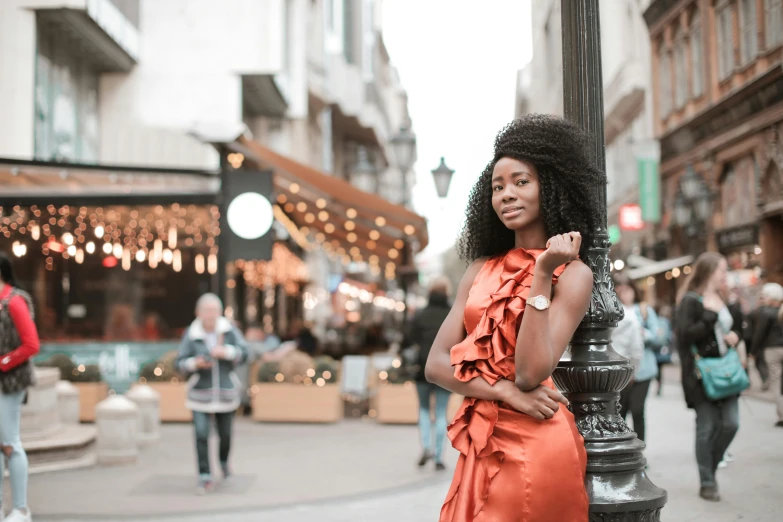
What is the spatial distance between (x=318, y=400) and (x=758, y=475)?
24.3ft

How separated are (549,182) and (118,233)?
15566 mm

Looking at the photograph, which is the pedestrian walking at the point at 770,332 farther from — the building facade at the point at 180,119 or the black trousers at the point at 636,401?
the building facade at the point at 180,119

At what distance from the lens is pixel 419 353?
995 centimetres

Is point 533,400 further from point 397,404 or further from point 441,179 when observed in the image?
point 441,179

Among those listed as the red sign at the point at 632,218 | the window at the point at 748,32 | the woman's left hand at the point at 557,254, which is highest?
the window at the point at 748,32

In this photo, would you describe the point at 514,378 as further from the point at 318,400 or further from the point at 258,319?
the point at 258,319

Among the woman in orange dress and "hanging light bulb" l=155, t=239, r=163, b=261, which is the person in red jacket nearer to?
the woman in orange dress

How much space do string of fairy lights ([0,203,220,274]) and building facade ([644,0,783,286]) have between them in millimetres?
11563

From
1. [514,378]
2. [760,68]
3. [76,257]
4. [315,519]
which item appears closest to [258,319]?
[76,257]

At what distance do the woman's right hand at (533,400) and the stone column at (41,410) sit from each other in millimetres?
8073

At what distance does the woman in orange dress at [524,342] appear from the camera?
2717mm

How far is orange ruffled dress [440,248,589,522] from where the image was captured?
2.73 meters

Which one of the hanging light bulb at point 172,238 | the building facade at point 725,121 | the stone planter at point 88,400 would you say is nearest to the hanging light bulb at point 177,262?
the hanging light bulb at point 172,238

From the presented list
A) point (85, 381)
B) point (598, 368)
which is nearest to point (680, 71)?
point (85, 381)
